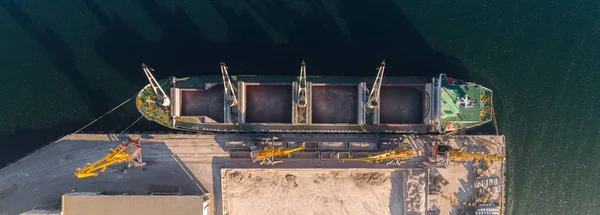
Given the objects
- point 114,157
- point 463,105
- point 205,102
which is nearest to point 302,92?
point 205,102

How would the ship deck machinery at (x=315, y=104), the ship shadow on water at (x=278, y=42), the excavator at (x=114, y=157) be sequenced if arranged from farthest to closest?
the ship shadow on water at (x=278, y=42)
the ship deck machinery at (x=315, y=104)
the excavator at (x=114, y=157)

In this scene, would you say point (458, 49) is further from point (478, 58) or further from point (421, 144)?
point (421, 144)

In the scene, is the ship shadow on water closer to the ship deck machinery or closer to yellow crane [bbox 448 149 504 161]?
the ship deck machinery

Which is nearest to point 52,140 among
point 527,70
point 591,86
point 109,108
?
point 109,108

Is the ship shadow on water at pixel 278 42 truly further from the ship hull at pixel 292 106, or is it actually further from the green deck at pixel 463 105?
the green deck at pixel 463 105

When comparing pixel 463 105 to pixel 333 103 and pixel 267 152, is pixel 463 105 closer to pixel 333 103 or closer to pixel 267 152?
pixel 333 103

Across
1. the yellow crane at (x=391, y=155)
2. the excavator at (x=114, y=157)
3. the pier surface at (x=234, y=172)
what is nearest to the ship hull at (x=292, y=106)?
the pier surface at (x=234, y=172)
